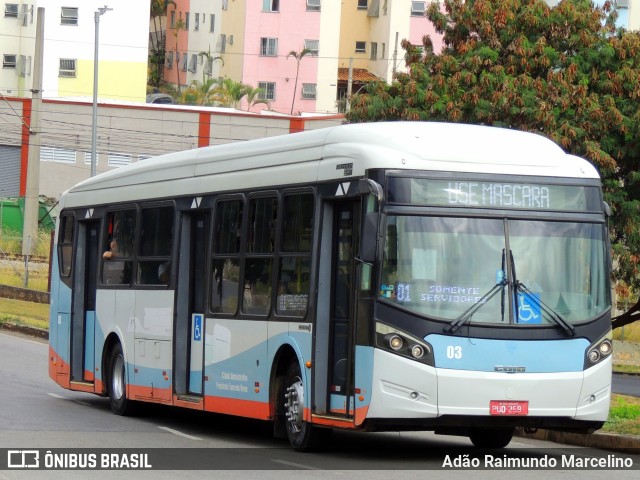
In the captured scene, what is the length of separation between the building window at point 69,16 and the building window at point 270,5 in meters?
12.9

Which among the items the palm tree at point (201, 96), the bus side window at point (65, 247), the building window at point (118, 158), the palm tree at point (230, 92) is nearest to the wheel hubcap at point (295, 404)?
the bus side window at point (65, 247)

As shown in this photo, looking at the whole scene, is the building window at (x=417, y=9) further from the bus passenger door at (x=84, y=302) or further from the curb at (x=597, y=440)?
the curb at (x=597, y=440)

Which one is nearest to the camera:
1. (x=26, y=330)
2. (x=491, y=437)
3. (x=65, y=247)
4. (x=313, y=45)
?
(x=491, y=437)

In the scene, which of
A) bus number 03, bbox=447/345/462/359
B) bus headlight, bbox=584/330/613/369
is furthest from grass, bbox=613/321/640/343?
bus number 03, bbox=447/345/462/359

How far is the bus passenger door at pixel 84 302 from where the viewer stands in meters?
20.3

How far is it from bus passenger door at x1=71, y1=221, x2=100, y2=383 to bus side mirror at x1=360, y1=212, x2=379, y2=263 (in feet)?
27.4

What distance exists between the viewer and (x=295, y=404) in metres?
14.1

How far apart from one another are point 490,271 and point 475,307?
1.21ft

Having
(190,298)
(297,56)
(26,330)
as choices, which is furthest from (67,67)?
(190,298)

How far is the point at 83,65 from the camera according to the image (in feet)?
273

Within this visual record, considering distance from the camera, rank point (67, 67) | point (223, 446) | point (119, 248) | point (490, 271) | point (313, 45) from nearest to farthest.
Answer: point (490, 271)
point (223, 446)
point (119, 248)
point (67, 67)
point (313, 45)

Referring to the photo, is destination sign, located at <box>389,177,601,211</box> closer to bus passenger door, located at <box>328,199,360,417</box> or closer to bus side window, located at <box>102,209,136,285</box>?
bus passenger door, located at <box>328,199,360,417</box>

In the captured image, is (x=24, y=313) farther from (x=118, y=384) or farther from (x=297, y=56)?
(x=297, y=56)

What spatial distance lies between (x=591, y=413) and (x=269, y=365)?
344cm
